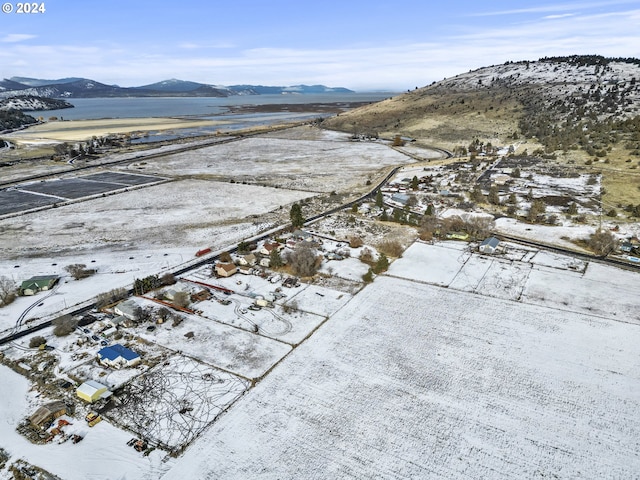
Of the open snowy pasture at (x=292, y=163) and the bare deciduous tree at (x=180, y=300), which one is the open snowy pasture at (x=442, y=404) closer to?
the bare deciduous tree at (x=180, y=300)

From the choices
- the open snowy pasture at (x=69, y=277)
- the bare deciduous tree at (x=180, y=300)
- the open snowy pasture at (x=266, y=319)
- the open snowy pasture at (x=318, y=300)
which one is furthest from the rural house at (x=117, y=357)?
the open snowy pasture at (x=318, y=300)

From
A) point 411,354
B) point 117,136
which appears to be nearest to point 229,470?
point 411,354

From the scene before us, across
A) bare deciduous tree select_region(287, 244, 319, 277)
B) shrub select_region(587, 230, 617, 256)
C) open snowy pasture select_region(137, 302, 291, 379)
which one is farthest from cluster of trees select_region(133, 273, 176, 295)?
shrub select_region(587, 230, 617, 256)

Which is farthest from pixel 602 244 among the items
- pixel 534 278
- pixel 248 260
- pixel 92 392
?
pixel 92 392

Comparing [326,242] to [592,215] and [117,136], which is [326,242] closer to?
[592,215]

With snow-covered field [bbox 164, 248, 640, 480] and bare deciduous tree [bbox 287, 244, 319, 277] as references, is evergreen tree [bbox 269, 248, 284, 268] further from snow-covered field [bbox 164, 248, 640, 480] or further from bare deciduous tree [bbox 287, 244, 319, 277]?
snow-covered field [bbox 164, 248, 640, 480]

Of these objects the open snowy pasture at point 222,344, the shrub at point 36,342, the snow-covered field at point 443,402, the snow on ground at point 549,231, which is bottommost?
the snow-covered field at point 443,402

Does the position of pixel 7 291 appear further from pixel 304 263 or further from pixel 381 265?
pixel 381 265
